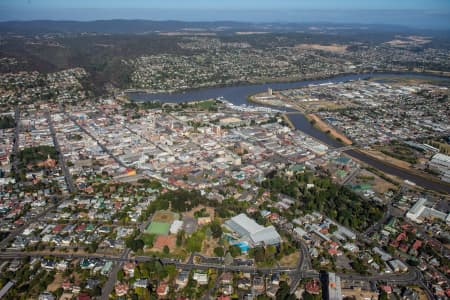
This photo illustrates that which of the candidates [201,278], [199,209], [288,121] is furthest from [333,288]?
[288,121]

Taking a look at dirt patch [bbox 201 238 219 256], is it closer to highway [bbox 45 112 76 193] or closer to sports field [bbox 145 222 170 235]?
sports field [bbox 145 222 170 235]

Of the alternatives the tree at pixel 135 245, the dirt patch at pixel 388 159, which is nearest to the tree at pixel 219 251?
the tree at pixel 135 245

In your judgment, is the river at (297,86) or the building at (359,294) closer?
the building at (359,294)

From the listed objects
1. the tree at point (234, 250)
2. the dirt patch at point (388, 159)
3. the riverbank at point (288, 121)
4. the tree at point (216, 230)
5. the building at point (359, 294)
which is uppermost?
the riverbank at point (288, 121)

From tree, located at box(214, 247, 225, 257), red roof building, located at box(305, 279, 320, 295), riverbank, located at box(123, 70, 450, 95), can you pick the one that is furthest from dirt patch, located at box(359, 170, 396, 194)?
riverbank, located at box(123, 70, 450, 95)

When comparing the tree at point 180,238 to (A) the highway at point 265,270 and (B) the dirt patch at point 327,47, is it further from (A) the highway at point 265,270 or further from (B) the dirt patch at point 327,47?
(B) the dirt patch at point 327,47

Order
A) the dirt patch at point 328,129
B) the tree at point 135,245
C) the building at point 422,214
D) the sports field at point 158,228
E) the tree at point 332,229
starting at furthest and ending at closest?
the dirt patch at point 328,129, the building at point 422,214, the tree at point 332,229, the sports field at point 158,228, the tree at point 135,245

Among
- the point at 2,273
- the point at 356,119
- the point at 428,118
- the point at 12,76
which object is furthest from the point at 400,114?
the point at 12,76
